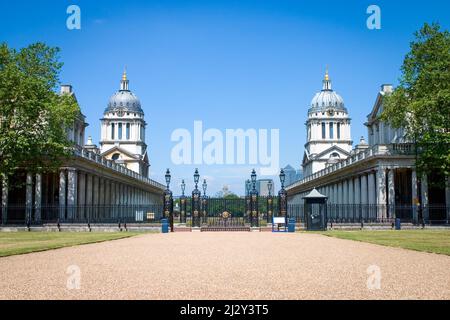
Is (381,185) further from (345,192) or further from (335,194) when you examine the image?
(335,194)

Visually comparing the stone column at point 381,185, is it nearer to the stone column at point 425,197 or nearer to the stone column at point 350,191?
the stone column at point 425,197

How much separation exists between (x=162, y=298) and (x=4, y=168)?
33531 millimetres

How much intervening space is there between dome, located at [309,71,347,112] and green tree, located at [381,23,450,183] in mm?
77225

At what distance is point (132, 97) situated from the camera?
128750 millimetres

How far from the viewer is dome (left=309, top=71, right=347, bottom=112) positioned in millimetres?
123250

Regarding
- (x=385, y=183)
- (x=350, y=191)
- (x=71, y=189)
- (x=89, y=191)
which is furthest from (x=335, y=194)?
(x=71, y=189)

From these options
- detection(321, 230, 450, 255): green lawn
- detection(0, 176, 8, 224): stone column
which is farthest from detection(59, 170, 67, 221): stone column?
detection(321, 230, 450, 255): green lawn

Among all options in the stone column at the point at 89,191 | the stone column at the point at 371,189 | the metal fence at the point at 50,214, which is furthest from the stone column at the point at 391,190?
the stone column at the point at 89,191

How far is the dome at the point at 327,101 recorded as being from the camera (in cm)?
12325

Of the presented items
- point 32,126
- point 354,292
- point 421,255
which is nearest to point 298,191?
point 32,126

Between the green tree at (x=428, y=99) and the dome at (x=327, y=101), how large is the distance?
253 feet

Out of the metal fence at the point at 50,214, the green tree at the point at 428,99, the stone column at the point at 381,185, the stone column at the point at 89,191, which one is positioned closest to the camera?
the green tree at the point at 428,99

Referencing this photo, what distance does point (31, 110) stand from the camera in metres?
39.2
